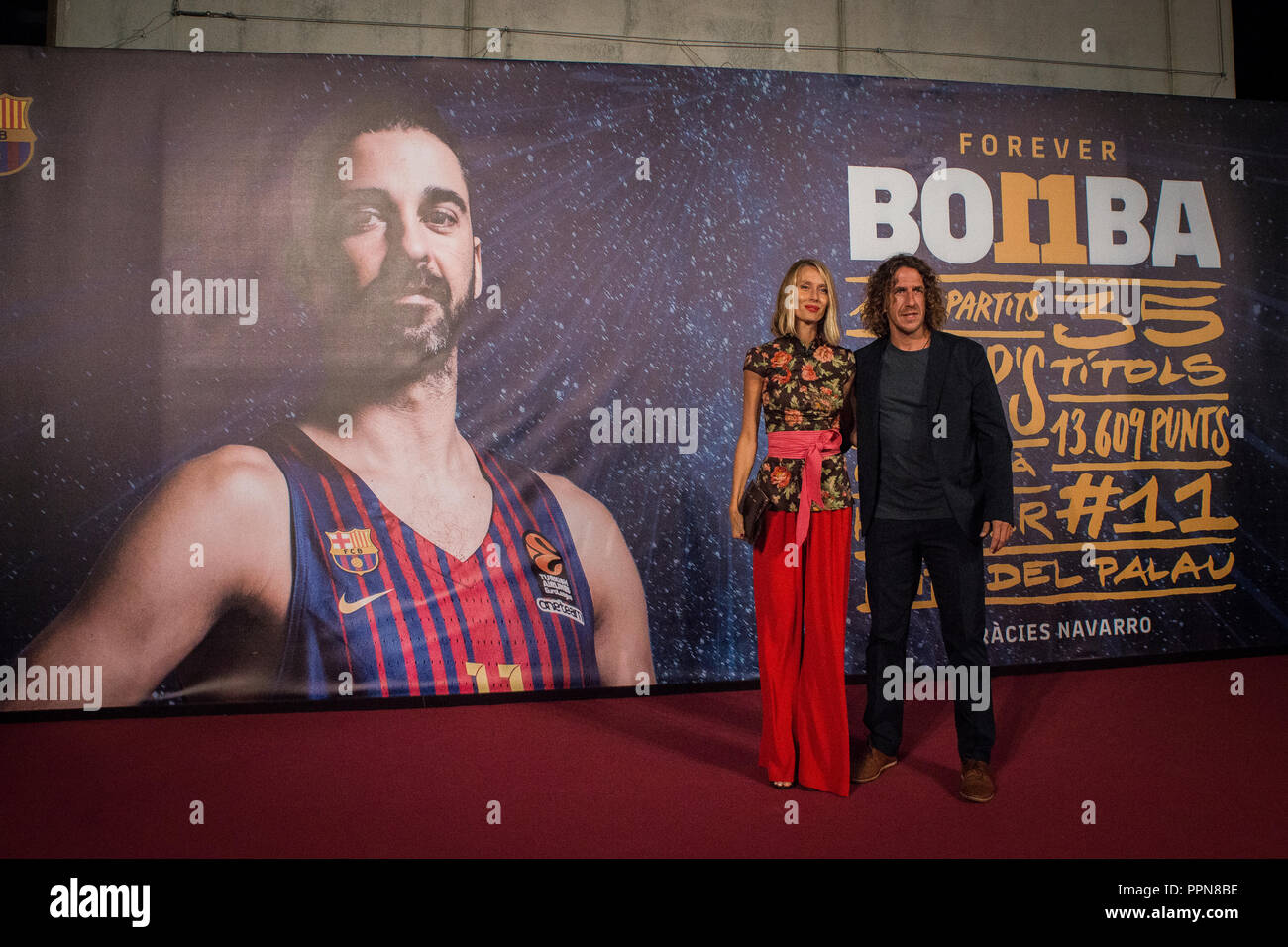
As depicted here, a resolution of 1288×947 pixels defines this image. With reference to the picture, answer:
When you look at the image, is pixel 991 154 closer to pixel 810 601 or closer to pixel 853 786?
pixel 810 601

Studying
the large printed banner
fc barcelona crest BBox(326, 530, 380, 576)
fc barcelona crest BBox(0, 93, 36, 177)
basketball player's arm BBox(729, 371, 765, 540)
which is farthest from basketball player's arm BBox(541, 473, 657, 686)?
fc barcelona crest BBox(0, 93, 36, 177)

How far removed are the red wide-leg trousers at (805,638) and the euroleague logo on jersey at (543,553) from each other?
1207 millimetres

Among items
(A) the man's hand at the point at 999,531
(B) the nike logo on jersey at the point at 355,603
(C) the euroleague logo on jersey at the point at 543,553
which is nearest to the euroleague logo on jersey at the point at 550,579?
(C) the euroleague logo on jersey at the point at 543,553

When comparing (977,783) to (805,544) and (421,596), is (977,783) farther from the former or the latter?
(421,596)

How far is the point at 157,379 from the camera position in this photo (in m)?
3.40

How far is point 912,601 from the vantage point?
103 inches

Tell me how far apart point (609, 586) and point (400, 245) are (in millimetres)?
1640

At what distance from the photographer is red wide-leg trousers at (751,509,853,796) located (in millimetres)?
2529

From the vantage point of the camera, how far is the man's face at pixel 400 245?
138 inches

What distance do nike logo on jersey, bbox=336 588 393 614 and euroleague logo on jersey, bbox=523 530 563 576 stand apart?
59 centimetres

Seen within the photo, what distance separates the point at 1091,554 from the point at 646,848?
2.74 metres

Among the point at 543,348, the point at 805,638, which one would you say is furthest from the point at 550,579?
the point at 805,638

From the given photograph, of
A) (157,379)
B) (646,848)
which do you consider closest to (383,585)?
(157,379)

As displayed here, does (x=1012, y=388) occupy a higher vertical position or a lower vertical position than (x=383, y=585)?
higher
